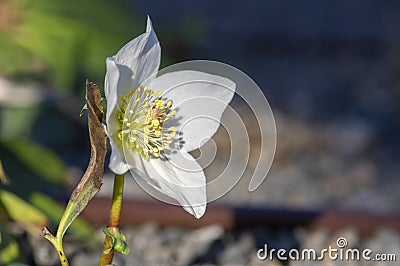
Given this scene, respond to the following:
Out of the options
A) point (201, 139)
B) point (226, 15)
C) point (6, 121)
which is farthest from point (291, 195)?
point (226, 15)

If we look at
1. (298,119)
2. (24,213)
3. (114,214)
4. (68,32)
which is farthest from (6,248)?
(298,119)

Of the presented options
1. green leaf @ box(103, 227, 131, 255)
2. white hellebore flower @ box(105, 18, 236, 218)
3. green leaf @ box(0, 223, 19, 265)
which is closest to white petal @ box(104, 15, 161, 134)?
white hellebore flower @ box(105, 18, 236, 218)

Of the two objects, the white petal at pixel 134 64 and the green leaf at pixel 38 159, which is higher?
the green leaf at pixel 38 159

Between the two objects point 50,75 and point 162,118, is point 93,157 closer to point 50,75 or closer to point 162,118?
point 162,118

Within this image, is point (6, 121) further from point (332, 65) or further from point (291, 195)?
point (332, 65)

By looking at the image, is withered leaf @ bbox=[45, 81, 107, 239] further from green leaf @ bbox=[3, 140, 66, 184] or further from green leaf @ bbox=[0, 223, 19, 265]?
green leaf @ bbox=[3, 140, 66, 184]

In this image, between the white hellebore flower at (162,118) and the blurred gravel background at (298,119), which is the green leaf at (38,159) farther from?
the white hellebore flower at (162,118)

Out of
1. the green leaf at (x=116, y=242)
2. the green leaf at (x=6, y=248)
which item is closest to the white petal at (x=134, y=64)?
the green leaf at (x=116, y=242)
